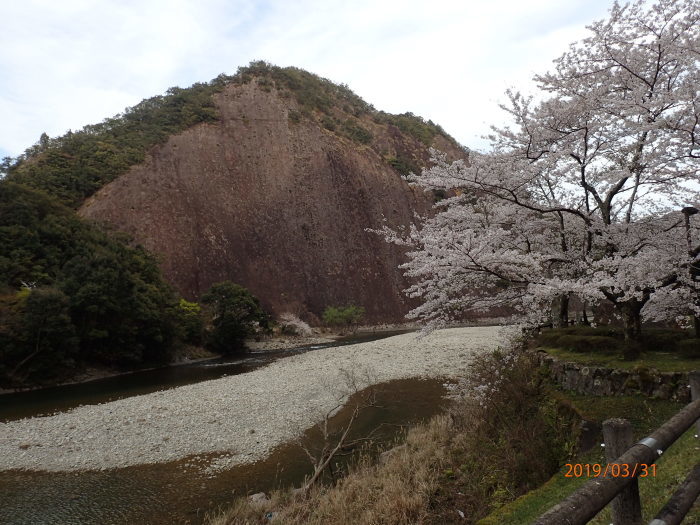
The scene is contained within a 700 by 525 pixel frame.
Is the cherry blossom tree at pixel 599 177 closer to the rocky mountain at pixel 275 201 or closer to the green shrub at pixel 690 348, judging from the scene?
the green shrub at pixel 690 348

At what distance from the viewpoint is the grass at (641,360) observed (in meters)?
5.55

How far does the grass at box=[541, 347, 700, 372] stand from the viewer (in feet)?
18.2

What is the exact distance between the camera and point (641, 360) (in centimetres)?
606

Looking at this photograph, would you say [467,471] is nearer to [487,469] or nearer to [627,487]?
[487,469]

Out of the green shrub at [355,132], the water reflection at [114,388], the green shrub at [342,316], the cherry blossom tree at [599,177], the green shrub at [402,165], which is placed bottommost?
the green shrub at [342,316]

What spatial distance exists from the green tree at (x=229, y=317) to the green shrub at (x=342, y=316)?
13.4 m

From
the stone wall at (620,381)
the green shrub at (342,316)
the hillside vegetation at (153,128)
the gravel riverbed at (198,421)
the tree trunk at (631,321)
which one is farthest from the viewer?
the green shrub at (342,316)

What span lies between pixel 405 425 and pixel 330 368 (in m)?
7.89

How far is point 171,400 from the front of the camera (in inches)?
543

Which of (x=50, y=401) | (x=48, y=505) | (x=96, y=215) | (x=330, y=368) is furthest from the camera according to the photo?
(x=96, y=215)

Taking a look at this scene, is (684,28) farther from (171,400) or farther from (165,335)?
(165,335)

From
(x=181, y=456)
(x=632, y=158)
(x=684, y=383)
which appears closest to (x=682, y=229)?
(x=632, y=158)

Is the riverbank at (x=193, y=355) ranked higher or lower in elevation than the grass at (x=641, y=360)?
lower

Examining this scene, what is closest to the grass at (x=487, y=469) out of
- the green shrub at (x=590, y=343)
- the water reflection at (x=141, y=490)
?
the green shrub at (x=590, y=343)
